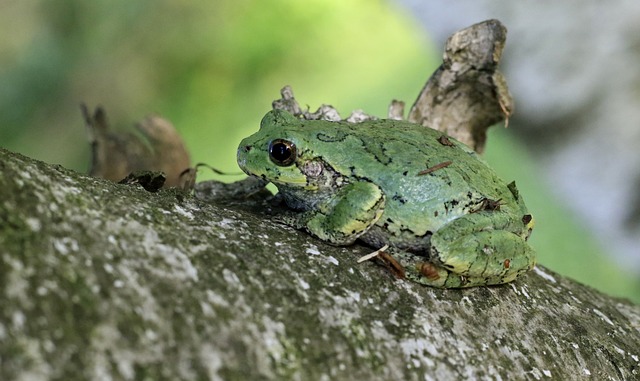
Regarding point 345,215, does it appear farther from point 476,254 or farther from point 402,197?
point 476,254

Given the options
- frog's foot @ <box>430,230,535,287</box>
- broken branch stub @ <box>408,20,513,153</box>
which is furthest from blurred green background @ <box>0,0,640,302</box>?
frog's foot @ <box>430,230,535,287</box>

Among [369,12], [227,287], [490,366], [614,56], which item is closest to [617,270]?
[614,56]

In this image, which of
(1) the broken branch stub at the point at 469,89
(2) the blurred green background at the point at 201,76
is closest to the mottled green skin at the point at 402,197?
(1) the broken branch stub at the point at 469,89

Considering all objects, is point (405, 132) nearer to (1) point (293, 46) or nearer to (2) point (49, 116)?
(1) point (293, 46)

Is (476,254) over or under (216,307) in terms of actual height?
over

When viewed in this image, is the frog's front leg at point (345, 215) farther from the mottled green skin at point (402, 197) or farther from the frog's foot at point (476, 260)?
the frog's foot at point (476, 260)

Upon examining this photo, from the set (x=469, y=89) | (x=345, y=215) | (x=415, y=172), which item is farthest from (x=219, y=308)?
(x=469, y=89)
